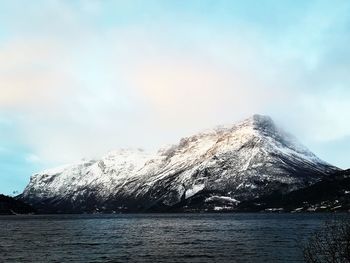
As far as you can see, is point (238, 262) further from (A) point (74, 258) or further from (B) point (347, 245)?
(B) point (347, 245)

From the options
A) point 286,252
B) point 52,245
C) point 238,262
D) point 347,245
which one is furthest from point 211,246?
point 347,245

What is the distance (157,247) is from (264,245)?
904 inches

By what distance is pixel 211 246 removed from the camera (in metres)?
108

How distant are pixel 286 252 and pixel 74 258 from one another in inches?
1487

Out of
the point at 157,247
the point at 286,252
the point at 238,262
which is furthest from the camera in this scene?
the point at 157,247

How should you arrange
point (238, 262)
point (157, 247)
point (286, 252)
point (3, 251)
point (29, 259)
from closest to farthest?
1. point (238, 262)
2. point (29, 259)
3. point (286, 252)
4. point (3, 251)
5. point (157, 247)

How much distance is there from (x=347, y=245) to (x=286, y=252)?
58.0 metres

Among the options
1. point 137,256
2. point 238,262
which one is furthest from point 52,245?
point 238,262

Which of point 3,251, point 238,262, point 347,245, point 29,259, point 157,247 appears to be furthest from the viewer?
point 157,247

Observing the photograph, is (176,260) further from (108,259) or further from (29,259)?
(29,259)

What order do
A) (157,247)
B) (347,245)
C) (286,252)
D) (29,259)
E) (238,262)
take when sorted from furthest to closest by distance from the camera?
(157,247), (286,252), (29,259), (238,262), (347,245)

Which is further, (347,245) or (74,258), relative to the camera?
(74,258)

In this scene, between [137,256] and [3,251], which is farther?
[3,251]

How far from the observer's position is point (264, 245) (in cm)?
10788
